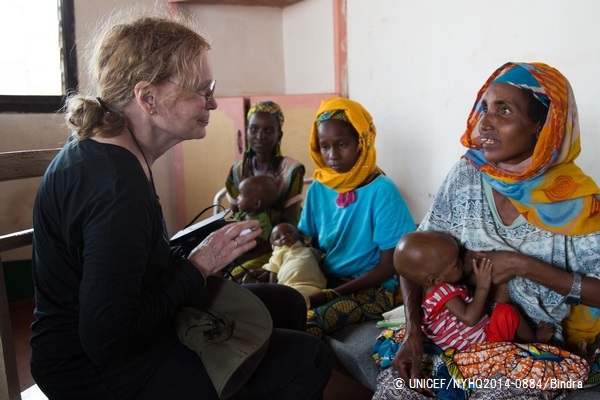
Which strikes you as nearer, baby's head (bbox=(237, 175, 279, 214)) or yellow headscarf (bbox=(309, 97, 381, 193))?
yellow headscarf (bbox=(309, 97, 381, 193))

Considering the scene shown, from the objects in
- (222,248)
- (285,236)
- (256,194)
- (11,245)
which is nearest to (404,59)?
(256,194)

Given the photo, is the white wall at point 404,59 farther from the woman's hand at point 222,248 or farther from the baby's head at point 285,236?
the woman's hand at point 222,248

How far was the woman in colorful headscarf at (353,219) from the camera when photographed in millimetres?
2551

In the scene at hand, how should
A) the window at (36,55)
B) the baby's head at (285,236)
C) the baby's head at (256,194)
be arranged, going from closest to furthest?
the baby's head at (285,236), the baby's head at (256,194), the window at (36,55)

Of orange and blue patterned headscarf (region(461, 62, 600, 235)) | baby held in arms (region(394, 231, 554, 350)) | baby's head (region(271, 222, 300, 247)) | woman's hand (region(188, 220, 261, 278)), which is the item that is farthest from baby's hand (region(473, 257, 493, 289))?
baby's head (region(271, 222, 300, 247))

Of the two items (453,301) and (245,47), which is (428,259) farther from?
(245,47)

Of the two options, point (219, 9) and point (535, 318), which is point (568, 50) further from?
point (219, 9)

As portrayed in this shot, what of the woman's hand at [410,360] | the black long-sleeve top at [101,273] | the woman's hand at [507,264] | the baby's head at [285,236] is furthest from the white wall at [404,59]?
the black long-sleeve top at [101,273]

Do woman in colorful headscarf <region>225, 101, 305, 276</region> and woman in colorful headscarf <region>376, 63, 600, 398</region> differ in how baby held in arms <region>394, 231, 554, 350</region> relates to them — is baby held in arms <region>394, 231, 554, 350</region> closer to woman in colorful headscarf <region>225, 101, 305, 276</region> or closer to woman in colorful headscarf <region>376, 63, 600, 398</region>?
woman in colorful headscarf <region>376, 63, 600, 398</region>

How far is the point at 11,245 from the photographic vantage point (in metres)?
1.81

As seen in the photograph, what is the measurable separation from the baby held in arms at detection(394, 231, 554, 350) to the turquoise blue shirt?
585 mm

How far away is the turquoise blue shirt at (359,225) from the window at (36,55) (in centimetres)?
264

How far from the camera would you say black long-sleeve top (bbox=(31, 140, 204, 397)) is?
137cm

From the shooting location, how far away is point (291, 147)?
14.4 feet
